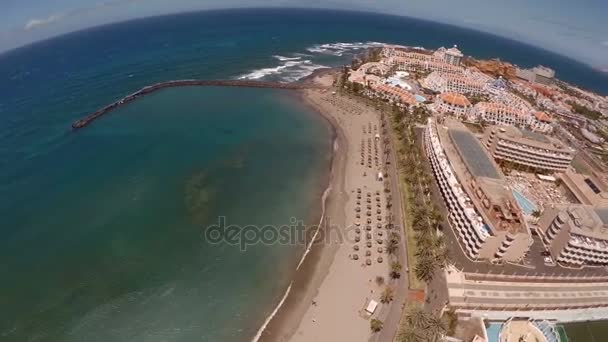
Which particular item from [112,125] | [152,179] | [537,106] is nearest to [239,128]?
[152,179]

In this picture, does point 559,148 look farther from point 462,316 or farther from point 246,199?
point 246,199

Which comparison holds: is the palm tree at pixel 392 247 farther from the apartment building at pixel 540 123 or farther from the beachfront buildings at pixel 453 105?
the apartment building at pixel 540 123

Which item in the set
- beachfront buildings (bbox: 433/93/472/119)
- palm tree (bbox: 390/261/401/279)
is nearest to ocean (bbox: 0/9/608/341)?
palm tree (bbox: 390/261/401/279)

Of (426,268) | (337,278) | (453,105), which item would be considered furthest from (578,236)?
(453,105)

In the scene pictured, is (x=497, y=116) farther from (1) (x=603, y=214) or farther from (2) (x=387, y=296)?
(2) (x=387, y=296)

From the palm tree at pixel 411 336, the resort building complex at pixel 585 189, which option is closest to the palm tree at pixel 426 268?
the palm tree at pixel 411 336

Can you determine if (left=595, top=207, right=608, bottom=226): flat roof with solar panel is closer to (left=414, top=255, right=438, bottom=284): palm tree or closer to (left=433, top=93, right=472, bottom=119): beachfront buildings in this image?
(left=414, top=255, right=438, bottom=284): palm tree
